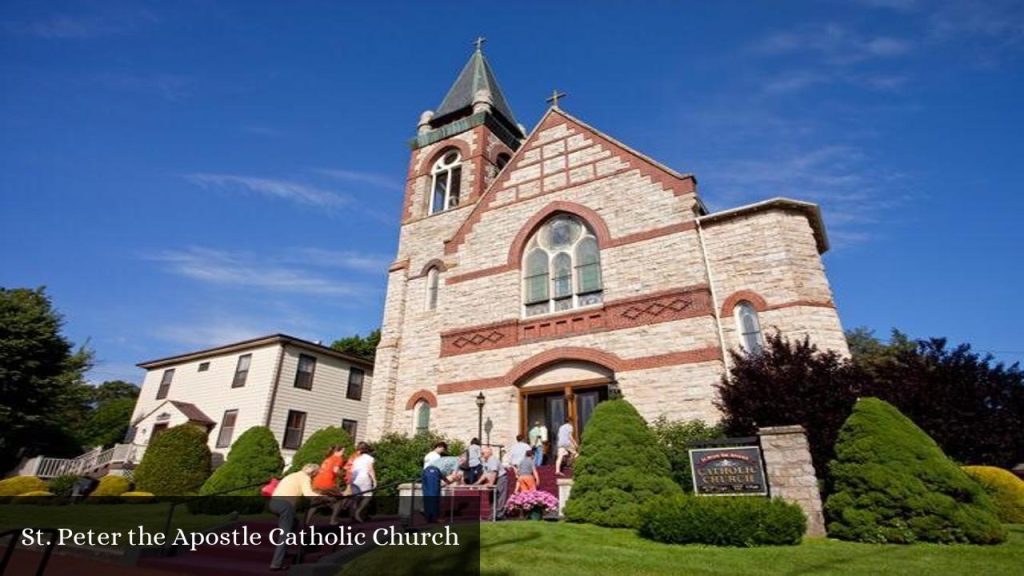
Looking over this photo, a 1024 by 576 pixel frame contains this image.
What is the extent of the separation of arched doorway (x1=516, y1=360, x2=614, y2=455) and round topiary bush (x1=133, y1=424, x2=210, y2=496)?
14.2 metres

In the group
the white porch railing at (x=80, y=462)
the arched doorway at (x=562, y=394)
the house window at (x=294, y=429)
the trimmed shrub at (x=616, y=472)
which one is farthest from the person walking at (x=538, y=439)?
the white porch railing at (x=80, y=462)

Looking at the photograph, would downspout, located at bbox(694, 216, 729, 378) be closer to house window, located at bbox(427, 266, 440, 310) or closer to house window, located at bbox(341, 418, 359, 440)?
house window, located at bbox(427, 266, 440, 310)

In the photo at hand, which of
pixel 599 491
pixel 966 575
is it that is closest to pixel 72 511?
pixel 599 491

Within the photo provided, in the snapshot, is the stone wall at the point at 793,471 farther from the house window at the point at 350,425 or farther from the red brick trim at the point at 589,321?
the house window at the point at 350,425

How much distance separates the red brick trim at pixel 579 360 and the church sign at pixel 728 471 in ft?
16.4

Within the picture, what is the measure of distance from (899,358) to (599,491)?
9300mm

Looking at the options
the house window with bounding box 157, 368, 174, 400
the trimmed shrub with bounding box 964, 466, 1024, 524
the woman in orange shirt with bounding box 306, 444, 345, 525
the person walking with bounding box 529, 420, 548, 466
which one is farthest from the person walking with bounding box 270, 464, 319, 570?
the house window with bounding box 157, 368, 174, 400

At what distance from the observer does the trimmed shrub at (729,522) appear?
8039mm

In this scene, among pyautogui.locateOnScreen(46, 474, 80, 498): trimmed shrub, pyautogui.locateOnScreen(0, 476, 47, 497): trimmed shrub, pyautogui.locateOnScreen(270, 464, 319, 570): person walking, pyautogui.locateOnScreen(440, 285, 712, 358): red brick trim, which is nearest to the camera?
pyautogui.locateOnScreen(270, 464, 319, 570): person walking

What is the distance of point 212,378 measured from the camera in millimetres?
28953

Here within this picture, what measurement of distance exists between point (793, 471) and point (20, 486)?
2898cm

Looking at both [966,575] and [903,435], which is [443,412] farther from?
[966,575]

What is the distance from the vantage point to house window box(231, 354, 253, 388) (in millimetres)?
27761

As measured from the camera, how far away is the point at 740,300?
51.1 ft
